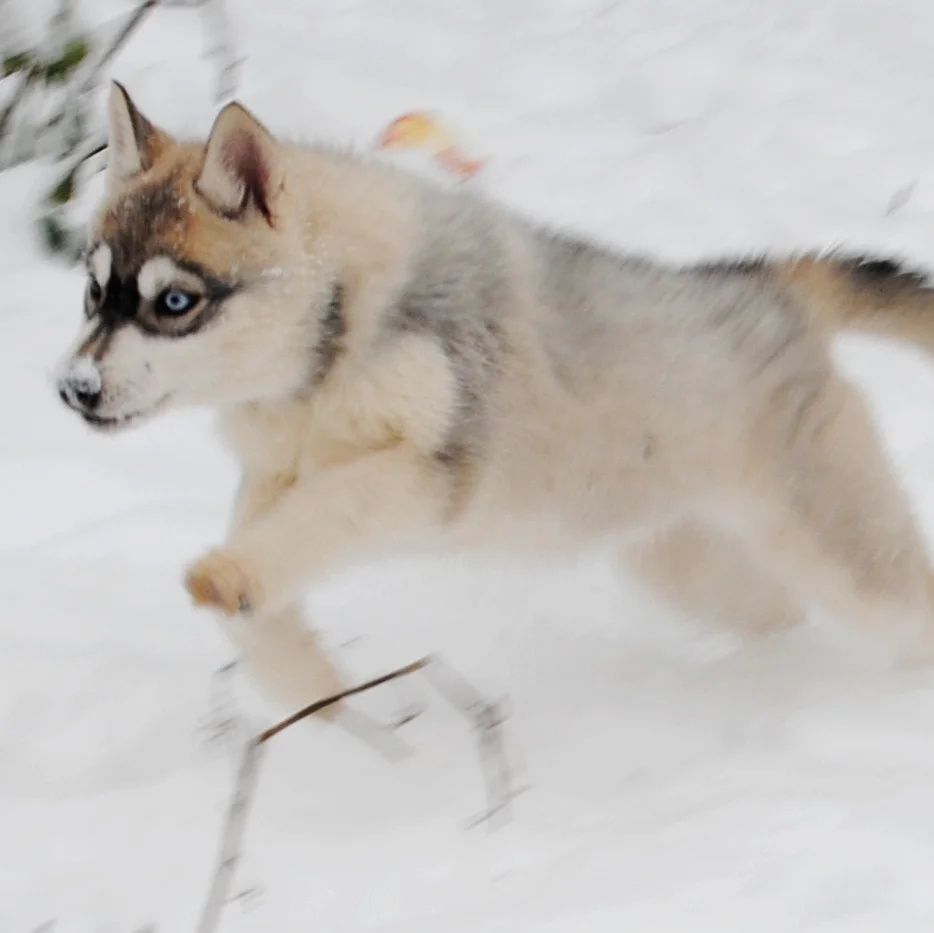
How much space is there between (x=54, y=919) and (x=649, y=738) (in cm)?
117

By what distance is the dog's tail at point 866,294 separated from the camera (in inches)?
127

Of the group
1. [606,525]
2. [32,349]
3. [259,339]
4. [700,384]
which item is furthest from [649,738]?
[32,349]

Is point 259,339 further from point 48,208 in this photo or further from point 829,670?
point 48,208

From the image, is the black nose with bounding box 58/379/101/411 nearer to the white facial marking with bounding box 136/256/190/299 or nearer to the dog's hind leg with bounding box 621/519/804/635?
the white facial marking with bounding box 136/256/190/299

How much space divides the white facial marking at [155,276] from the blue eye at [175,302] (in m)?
0.01

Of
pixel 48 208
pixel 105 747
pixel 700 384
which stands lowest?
pixel 105 747

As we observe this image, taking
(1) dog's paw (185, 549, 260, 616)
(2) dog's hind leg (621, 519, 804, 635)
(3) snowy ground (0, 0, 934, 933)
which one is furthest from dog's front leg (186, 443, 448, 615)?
(2) dog's hind leg (621, 519, 804, 635)

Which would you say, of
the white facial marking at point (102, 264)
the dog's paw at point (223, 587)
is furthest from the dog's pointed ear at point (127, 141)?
the dog's paw at point (223, 587)

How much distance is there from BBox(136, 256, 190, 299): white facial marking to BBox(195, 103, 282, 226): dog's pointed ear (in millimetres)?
156

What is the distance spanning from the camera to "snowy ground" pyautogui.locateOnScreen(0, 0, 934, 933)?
2469mm

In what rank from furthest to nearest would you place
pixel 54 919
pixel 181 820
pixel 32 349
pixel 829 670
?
1. pixel 32 349
2. pixel 829 670
3. pixel 181 820
4. pixel 54 919

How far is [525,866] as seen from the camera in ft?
8.36

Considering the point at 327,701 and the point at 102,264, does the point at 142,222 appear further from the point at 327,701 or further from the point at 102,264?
the point at 327,701

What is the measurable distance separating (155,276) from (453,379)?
0.55m
